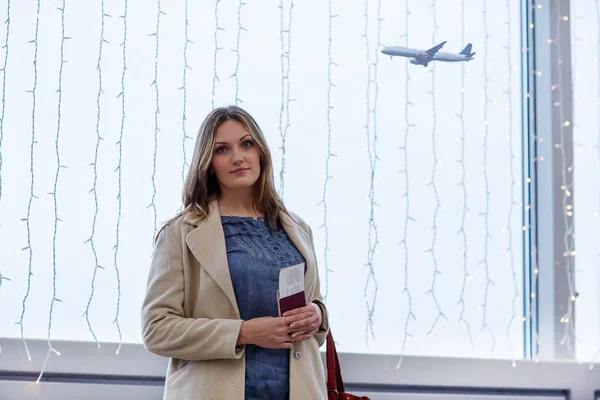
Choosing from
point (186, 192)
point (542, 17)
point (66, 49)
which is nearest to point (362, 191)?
point (186, 192)

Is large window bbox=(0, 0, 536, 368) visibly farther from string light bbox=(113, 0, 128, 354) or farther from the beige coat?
the beige coat

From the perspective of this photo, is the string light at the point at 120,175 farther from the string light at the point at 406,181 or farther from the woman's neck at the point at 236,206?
the string light at the point at 406,181

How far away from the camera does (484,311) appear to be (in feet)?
8.27

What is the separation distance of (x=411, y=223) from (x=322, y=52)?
77 cm

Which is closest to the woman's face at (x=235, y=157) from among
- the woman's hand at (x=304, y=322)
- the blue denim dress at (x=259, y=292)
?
the blue denim dress at (x=259, y=292)

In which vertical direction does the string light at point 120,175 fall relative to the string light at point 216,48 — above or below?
below

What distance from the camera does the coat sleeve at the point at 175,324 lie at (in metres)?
1.54

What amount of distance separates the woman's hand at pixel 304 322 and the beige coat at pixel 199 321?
63mm

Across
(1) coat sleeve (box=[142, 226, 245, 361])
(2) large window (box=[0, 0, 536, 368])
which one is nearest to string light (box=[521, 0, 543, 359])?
(2) large window (box=[0, 0, 536, 368])

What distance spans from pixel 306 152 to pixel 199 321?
101 cm

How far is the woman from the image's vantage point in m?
1.56

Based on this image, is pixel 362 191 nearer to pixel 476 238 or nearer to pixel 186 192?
pixel 476 238

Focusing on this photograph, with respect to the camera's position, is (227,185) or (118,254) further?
(118,254)

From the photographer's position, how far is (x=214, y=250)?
5.36 ft
